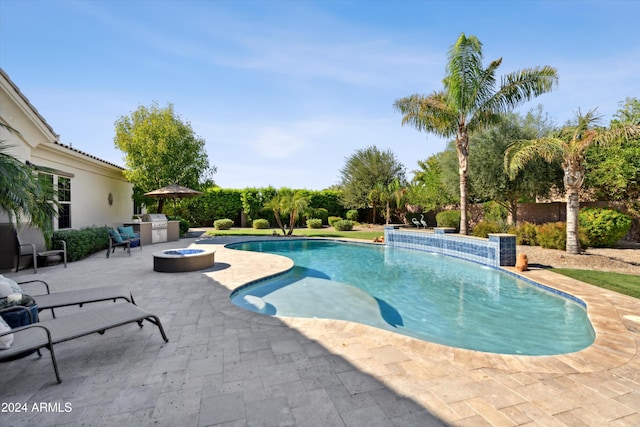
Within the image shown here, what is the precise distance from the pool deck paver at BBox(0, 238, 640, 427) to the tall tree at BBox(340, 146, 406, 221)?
22.9 metres

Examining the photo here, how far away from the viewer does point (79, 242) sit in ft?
32.4

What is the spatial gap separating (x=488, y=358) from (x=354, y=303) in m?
3.64

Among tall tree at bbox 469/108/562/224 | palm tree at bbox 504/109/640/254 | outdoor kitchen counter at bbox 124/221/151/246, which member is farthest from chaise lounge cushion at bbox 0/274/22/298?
tall tree at bbox 469/108/562/224

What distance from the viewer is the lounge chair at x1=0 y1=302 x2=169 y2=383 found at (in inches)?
108

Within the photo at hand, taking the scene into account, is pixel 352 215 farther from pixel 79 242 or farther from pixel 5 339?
pixel 5 339

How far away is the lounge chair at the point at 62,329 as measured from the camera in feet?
8.98

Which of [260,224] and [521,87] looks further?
[260,224]

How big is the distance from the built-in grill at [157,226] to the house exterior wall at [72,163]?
1998 millimetres

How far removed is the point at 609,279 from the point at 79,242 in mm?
15263

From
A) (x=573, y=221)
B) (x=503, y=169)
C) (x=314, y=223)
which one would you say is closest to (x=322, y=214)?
(x=314, y=223)

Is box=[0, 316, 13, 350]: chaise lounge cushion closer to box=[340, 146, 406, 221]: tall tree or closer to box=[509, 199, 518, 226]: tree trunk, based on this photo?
box=[509, 199, 518, 226]: tree trunk

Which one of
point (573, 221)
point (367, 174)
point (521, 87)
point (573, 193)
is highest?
point (521, 87)

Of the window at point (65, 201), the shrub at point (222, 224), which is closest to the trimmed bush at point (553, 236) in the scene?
the window at point (65, 201)

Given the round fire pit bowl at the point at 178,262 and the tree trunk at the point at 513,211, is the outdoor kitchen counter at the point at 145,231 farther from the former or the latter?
the tree trunk at the point at 513,211
